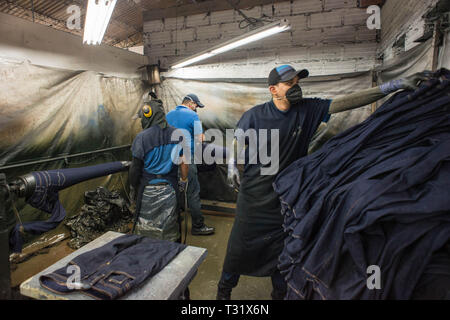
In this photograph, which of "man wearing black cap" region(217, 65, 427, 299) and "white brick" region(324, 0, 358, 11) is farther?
"white brick" region(324, 0, 358, 11)

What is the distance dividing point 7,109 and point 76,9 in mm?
2773

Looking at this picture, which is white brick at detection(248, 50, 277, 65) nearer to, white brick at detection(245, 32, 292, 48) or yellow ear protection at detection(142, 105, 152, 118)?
white brick at detection(245, 32, 292, 48)

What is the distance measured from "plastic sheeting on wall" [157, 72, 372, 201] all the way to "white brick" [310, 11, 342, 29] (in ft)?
3.12

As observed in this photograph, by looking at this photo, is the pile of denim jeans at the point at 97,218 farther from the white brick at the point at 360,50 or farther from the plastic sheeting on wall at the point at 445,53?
the white brick at the point at 360,50

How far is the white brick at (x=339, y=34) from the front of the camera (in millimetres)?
3703

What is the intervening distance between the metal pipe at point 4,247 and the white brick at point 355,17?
4.36 meters

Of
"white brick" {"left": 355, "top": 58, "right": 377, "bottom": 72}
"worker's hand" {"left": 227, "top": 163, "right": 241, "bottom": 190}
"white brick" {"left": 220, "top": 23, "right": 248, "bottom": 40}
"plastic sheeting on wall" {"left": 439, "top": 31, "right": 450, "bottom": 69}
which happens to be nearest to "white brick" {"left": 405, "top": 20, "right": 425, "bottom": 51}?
"plastic sheeting on wall" {"left": 439, "top": 31, "right": 450, "bottom": 69}

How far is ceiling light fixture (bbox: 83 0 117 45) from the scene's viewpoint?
7.32 feet

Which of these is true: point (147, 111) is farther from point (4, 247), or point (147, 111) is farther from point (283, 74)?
point (4, 247)

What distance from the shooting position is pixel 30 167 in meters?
2.94

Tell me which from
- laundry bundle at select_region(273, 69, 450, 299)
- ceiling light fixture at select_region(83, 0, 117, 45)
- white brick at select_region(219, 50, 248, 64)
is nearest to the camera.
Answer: laundry bundle at select_region(273, 69, 450, 299)

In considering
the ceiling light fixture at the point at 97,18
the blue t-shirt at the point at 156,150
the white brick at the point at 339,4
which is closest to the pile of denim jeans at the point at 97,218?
the blue t-shirt at the point at 156,150

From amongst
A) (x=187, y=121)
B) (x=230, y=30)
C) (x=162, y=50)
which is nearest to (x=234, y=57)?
(x=230, y=30)
